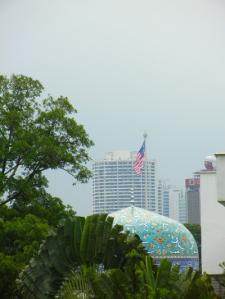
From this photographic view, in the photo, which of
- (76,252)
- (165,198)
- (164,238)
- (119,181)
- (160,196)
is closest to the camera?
(76,252)

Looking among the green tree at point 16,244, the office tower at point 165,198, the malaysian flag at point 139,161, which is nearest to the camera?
the green tree at point 16,244

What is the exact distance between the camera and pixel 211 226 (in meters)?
26.3

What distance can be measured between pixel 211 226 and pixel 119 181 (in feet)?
271

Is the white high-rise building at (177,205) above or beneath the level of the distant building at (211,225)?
above

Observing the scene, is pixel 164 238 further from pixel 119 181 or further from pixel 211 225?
pixel 119 181

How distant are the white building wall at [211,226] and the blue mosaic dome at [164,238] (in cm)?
793

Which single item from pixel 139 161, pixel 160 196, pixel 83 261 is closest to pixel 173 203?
pixel 160 196

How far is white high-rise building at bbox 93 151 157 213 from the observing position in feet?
342

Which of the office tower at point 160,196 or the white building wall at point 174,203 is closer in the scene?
the office tower at point 160,196

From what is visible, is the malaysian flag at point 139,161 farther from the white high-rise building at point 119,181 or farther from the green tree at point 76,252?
the white high-rise building at point 119,181

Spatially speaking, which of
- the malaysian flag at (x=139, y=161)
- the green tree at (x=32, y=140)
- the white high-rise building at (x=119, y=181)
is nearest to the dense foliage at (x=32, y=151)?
the green tree at (x=32, y=140)

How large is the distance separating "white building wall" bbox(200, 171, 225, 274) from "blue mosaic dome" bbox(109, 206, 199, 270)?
7933mm

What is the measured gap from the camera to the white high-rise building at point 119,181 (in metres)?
104

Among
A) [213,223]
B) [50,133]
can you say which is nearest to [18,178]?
[50,133]
